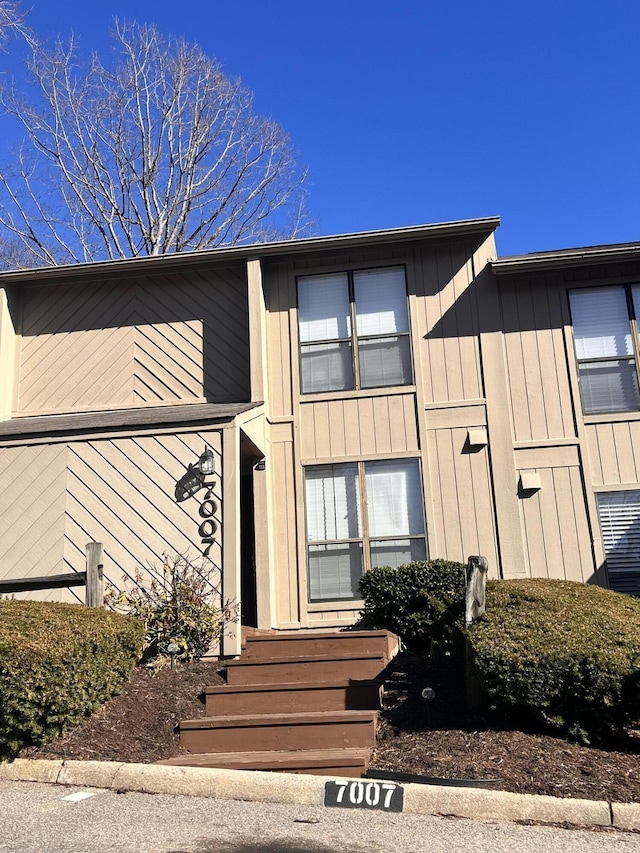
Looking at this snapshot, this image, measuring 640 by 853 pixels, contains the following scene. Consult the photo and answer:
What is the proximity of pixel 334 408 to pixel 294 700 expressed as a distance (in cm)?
448

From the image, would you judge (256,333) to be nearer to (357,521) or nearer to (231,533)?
(357,521)

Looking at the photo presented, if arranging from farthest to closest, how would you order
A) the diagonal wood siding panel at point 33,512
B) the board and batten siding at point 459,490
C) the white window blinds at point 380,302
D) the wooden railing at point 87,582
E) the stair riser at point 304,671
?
the white window blinds at point 380,302 → the board and batten siding at point 459,490 → the diagonal wood siding panel at point 33,512 → the wooden railing at point 87,582 → the stair riser at point 304,671

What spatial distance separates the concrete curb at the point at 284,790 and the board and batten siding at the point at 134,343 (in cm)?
583

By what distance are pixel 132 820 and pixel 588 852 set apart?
97.7 inches

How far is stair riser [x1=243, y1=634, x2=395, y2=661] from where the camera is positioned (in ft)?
25.0

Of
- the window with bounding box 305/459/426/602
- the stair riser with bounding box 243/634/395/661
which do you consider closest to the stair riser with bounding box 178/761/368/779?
the stair riser with bounding box 243/634/395/661

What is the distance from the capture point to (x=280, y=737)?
609cm

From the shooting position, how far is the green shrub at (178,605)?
7.74 m

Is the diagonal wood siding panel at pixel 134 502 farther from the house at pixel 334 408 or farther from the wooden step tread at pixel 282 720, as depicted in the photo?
the wooden step tread at pixel 282 720

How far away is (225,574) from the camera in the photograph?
817 cm

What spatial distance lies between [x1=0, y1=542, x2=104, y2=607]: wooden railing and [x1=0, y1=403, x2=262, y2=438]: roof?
1.77 metres

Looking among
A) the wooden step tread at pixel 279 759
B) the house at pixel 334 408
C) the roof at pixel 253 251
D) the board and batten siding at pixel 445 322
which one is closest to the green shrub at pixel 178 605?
the house at pixel 334 408

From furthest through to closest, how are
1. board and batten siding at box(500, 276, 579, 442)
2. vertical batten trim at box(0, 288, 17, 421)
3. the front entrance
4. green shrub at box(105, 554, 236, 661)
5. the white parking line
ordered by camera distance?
vertical batten trim at box(0, 288, 17, 421)
the front entrance
board and batten siding at box(500, 276, 579, 442)
green shrub at box(105, 554, 236, 661)
the white parking line

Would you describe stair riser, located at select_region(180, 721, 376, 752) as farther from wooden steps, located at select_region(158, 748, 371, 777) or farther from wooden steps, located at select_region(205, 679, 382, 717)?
wooden steps, located at select_region(205, 679, 382, 717)
